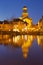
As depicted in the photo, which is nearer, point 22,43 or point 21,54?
point 21,54

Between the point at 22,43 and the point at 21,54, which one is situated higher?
the point at 22,43

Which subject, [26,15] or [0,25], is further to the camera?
[26,15]

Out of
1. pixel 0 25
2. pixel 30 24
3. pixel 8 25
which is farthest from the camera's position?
pixel 30 24

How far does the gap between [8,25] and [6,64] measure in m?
93.1

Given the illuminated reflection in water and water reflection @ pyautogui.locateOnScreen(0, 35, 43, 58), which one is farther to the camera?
water reflection @ pyautogui.locateOnScreen(0, 35, 43, 58)

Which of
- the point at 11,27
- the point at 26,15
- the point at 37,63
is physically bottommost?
the point at 37,63

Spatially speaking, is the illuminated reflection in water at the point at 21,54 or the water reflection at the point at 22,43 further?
the water reflection at the point at 22,43

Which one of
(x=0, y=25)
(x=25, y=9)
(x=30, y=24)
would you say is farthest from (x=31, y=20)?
(x=0, y=25)

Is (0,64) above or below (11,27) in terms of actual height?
below

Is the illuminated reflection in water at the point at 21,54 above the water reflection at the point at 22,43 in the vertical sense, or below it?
below

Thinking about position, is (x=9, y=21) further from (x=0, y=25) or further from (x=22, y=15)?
(x=22, y=15)

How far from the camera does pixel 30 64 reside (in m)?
11.4

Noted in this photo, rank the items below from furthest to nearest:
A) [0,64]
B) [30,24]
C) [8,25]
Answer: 1. [30,24]
2. [8,25]
3. [0,64]

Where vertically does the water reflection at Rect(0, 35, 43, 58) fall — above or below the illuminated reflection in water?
above
